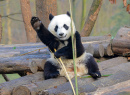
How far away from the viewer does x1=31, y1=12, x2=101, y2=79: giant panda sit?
293cm

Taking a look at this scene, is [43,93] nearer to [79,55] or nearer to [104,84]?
[104,84]

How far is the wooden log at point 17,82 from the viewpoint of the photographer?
2.43m

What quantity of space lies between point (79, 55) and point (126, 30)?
1.69m

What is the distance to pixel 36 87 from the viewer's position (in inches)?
99.0

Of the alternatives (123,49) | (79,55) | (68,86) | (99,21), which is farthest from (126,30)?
(99,21)

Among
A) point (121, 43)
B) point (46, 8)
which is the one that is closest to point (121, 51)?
point (121, 43)

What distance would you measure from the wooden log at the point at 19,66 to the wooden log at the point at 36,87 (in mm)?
401

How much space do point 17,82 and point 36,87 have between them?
340 mm

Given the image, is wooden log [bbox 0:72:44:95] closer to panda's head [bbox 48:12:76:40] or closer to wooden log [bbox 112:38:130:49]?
panda's head [bbox 48:12:76:40]

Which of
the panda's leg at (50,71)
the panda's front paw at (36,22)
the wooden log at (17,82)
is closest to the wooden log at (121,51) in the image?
the panda's leg at (50,71)

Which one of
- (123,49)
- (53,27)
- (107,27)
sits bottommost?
(107,27)

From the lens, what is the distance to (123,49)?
4.21 m

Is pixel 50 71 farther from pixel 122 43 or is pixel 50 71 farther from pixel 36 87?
pixel 122 43

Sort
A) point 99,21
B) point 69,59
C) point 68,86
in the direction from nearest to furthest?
1. point 68,86
2. point 69,59
3. point 99,21
